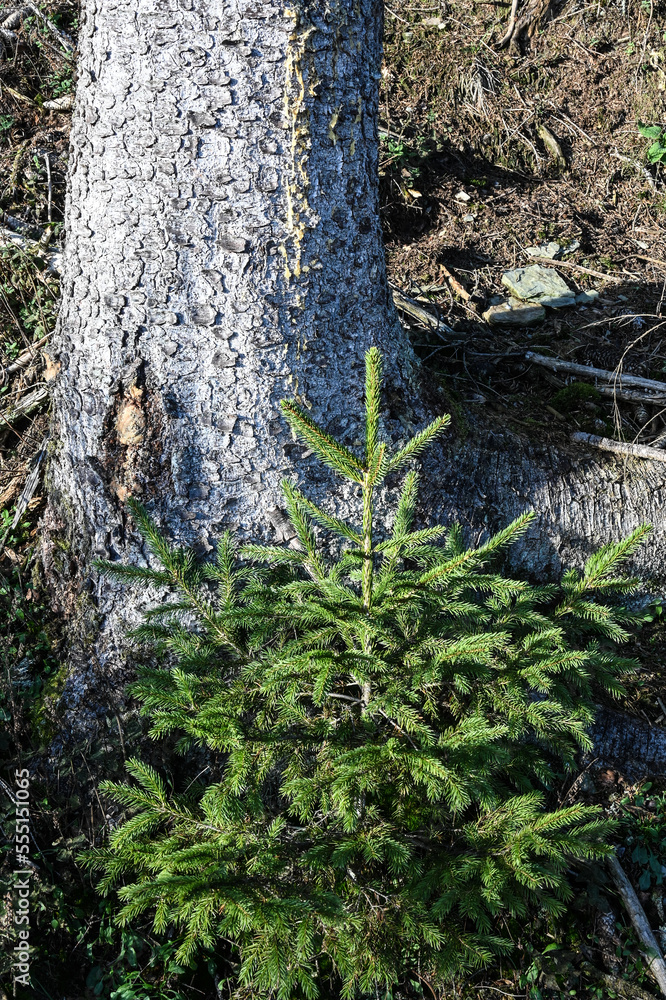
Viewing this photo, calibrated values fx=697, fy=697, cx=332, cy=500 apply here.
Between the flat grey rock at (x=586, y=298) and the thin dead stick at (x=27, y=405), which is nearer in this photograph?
the thin dead stick at (x=27, y=405)

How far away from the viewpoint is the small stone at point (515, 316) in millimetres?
4590

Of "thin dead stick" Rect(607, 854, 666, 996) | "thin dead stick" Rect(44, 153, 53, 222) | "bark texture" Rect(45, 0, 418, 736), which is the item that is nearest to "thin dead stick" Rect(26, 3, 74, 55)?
"thin dead stick" Rect(44, 153, 53, 222)

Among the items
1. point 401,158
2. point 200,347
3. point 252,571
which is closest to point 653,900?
point 252,571

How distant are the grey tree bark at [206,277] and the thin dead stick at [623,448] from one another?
106 centimetres

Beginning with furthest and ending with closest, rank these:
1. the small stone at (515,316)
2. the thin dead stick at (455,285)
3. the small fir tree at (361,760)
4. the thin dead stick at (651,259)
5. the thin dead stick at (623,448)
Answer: the thin dead stick at (651,259) → the thin dead stick at (455,285) → the small stone at (515,316) → the thin dead stick at (623,448) → the small fir tree at (361,760)

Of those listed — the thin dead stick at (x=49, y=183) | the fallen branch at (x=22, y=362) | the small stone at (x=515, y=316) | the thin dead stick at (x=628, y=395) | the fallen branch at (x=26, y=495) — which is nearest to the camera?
the fallen branch at (x=26, y=495)

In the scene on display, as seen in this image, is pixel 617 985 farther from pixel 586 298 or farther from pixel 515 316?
pixel 586 298

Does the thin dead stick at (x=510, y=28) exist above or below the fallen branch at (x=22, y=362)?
above

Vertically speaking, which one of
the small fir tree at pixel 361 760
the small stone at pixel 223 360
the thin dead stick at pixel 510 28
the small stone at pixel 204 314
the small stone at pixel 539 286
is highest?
the thin dead stick at pixel 510 28

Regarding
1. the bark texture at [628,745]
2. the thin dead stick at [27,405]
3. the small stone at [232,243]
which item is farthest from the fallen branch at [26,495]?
the bark texture at [628,745]

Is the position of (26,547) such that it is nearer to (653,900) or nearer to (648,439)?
(653,900)

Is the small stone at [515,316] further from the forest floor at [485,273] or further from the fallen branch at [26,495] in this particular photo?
the fallen branch at [26,495]

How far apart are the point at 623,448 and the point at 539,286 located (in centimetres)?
178

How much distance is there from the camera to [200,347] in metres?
2.55
